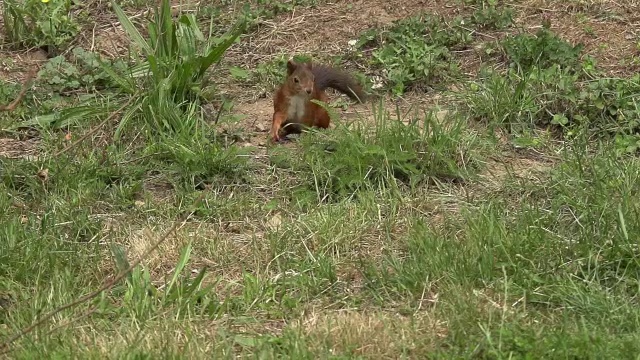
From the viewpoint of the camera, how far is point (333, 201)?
18.7ft

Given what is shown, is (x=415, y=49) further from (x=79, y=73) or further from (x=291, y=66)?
(x=79, y=73)

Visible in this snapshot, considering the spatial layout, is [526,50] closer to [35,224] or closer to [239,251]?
[239,251]

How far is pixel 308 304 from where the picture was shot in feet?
15.7

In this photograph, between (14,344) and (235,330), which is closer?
(14,344)

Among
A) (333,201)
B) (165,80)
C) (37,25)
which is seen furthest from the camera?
(37,25)

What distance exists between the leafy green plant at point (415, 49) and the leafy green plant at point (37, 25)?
1879mm

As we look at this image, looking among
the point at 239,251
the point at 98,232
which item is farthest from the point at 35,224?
the point at 239,251

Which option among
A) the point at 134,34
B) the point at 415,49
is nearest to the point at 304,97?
the point at 415,49

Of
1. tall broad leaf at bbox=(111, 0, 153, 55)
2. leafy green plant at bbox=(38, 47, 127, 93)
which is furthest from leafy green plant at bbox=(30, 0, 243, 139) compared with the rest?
leafy green plant at bbox=(38, 47, 127, 93)

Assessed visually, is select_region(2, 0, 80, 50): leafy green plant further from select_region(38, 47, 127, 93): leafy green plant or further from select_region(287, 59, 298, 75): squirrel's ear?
select_region(287, 59, 298, 75): squirrel's ear

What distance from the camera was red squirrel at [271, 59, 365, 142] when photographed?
21.3 ft

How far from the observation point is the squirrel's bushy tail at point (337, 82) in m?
6.54

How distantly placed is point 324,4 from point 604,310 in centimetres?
388

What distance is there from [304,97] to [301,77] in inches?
4.6
